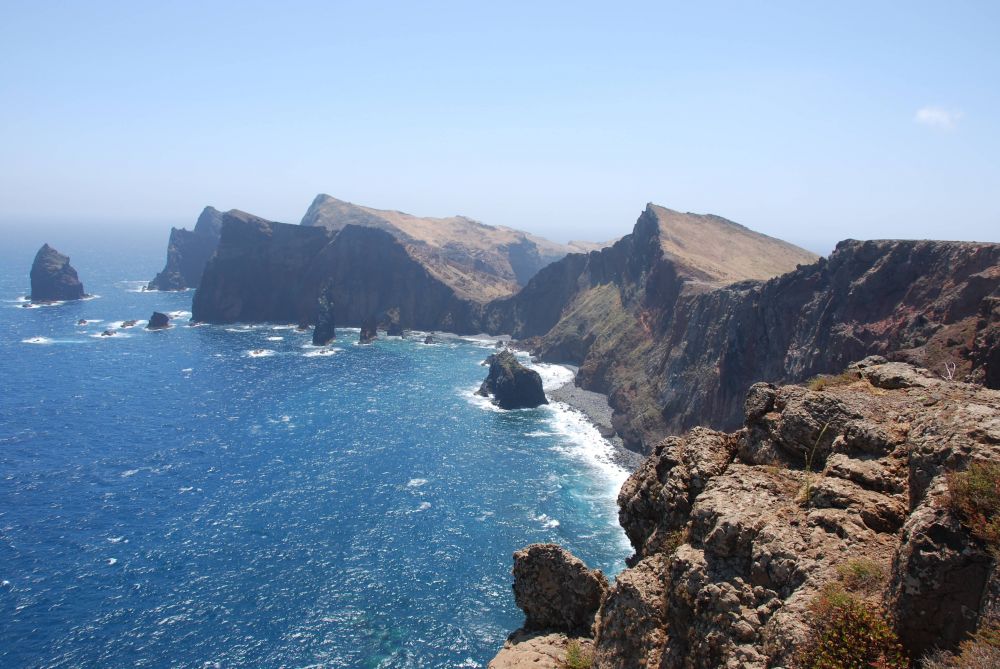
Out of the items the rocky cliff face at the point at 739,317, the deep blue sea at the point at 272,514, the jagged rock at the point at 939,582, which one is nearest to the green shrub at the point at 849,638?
the jagged rock at the point at 939,582

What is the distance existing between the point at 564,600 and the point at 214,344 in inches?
6522

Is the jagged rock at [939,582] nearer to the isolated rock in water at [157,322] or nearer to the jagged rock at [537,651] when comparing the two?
the jagged rock at [537,651]

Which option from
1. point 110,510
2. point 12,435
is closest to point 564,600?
point 110,510

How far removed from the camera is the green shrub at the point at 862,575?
11.9 m

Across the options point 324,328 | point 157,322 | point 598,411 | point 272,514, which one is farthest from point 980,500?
point 157,322

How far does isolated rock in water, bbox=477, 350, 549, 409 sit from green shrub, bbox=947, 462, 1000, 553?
112 m

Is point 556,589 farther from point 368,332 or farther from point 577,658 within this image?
point 368,332

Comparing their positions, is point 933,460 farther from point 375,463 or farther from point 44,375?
point 44,375

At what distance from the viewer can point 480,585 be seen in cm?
6131

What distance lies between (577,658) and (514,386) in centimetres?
10380

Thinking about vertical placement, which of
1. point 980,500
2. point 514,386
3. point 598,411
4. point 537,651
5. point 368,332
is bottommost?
point 598,411

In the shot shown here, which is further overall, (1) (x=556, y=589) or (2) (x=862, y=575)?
(1) (x=556, y=589)

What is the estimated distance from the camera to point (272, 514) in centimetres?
7388

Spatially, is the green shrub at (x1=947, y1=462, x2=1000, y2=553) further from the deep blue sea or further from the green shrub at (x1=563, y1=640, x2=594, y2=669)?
the deep blue sea
